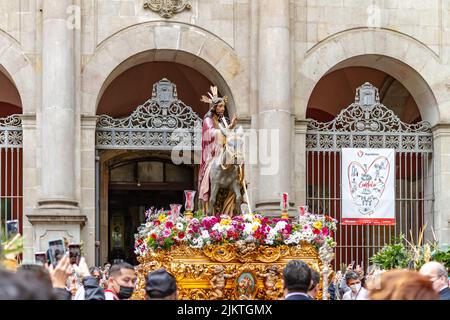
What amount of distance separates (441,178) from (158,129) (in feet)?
18.6

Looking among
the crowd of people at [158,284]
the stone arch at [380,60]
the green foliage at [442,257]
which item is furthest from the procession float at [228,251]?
the stone arch at [380,60]

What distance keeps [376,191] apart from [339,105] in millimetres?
4961

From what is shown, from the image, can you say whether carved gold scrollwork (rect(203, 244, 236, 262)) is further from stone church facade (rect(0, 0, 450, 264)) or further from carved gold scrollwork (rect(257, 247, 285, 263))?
stone church facade (rect(0, 0, 450, 264))

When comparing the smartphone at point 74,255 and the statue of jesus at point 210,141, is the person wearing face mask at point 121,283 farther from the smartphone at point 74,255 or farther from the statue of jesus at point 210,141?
the statue of jesus at point 210,141

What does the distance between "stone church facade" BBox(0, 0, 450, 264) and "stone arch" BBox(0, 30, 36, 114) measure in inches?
0.7

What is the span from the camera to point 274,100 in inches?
821

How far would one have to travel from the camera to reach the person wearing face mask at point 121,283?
349 inches

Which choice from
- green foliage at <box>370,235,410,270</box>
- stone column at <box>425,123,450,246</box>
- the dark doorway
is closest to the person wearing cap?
green foliage at <box>370,235,410,270</box>

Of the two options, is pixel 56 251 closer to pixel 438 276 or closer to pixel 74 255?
pixel 74 255

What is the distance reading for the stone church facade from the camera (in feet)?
66.9

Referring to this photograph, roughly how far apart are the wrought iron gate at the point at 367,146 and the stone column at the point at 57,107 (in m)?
4.71

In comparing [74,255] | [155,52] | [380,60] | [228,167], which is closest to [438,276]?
[74,255]

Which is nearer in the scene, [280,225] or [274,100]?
[280,225]
